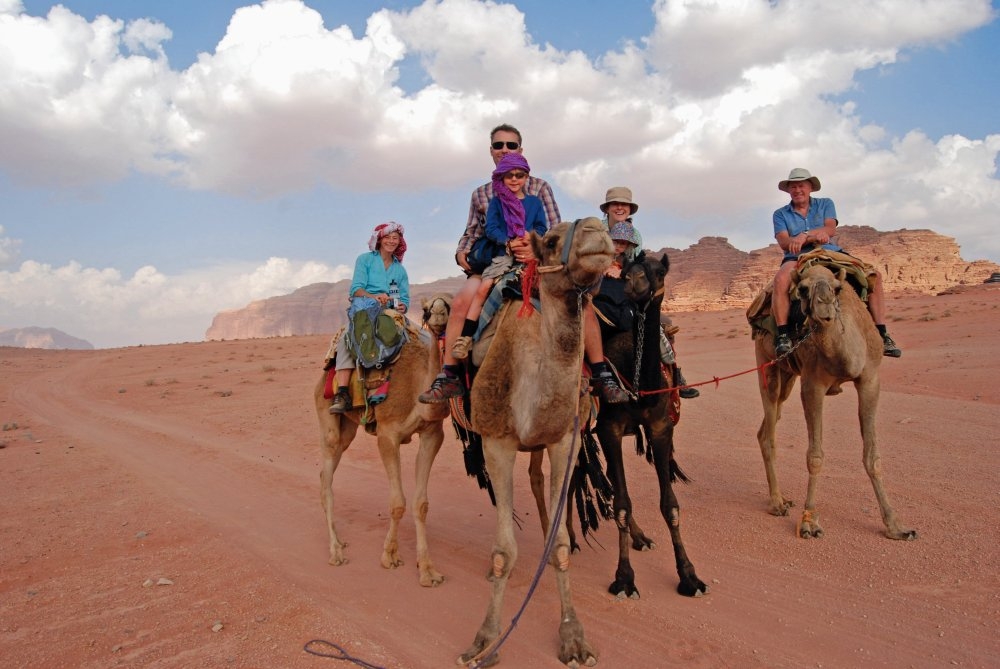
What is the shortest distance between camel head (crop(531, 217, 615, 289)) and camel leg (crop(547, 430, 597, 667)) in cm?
120

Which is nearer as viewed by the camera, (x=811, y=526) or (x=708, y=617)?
(x=708, y=617)

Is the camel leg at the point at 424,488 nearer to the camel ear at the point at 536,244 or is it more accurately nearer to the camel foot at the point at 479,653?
the camel foot at the point at 479,653

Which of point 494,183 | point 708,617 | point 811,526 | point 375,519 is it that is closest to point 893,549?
point 811,526

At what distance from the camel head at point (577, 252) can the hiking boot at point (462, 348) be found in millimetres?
1186

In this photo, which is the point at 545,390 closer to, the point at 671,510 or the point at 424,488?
the point at 671,510

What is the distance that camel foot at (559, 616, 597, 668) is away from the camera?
425cm

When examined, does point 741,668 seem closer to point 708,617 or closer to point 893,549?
point 708,617

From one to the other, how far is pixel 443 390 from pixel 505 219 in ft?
5.05

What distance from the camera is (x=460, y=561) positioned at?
20.8 ft

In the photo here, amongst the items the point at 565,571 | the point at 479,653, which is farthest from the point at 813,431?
the point at 479,653

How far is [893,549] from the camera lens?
235 inches

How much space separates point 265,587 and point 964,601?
5.63 meters

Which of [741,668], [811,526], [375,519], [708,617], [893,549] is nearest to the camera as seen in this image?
[741,668]

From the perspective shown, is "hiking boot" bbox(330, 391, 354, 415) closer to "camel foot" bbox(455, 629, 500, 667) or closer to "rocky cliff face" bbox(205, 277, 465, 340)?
"camel foot" bbox(455, 629, 500, 667)
